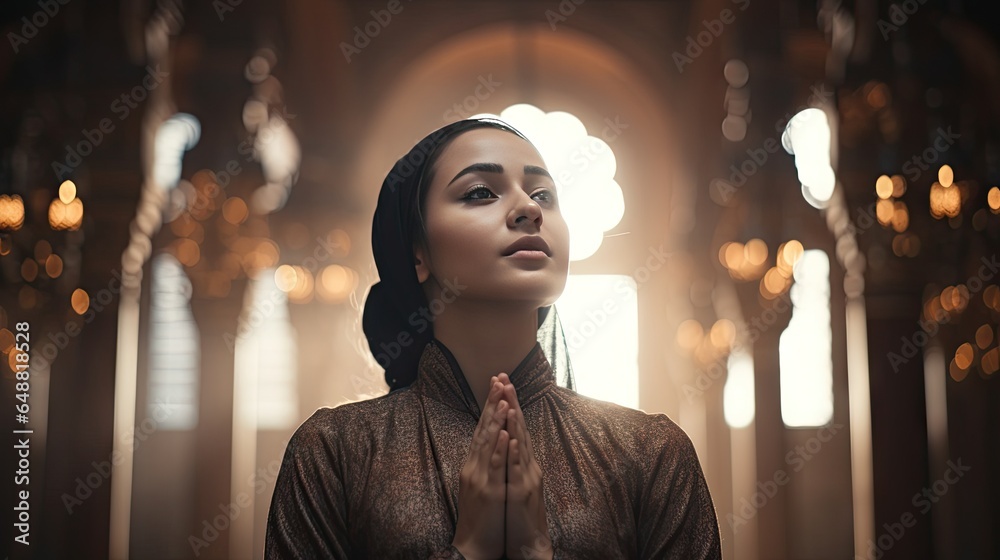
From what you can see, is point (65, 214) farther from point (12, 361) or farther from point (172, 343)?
point (172, 343)

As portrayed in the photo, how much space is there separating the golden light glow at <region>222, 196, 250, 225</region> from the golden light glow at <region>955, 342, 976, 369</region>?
4550mm

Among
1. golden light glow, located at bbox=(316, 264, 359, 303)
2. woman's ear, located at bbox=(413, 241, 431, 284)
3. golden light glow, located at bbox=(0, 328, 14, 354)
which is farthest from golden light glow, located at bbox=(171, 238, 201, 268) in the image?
woman's ear, located at bbox=(413, 241, 431, 284)

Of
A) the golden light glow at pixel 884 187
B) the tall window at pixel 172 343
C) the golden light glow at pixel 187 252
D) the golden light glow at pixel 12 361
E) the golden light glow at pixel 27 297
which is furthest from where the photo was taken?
the golden light glow at pixel 187 252

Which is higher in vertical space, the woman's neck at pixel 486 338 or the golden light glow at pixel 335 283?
the golden light glow at pixel 335 283

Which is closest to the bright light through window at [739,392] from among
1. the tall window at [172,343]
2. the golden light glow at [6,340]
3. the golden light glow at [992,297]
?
the golden light glow at [992,297]

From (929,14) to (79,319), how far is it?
467cm

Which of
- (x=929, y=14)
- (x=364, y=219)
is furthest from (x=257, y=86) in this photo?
(x=929, y=14)

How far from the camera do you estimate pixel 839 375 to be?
617 centimetres

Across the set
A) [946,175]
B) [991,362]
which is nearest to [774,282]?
[991,362]

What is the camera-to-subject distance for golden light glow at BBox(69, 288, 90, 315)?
4.75 meters

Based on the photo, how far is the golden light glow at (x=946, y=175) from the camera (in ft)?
15.6

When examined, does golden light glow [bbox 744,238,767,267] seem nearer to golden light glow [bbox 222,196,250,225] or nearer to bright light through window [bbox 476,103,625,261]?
bright light through window [bbox 476,103,625,261]

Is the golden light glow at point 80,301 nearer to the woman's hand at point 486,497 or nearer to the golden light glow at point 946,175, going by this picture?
the woman's hand at point 486,497

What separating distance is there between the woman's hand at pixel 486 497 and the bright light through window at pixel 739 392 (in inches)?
219
